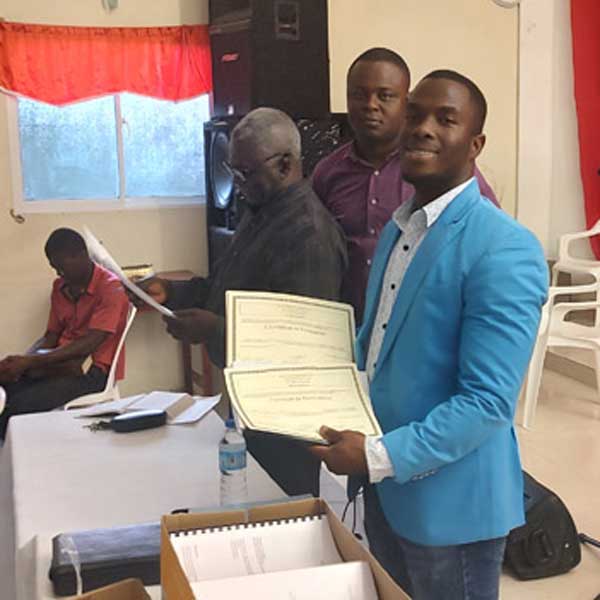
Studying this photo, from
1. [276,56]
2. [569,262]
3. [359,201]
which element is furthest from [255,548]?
[569,262]

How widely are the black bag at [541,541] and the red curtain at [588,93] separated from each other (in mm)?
3283

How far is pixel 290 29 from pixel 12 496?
123 inches

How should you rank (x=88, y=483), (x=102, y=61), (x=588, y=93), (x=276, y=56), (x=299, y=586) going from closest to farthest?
1. (x=299, y=586)
2. (x=88, y=483)
3. (x=276, y=56)
4. (x=102, y=61)
5. (x=588, y=93)

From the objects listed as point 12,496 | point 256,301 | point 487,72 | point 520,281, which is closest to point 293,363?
point 256,301

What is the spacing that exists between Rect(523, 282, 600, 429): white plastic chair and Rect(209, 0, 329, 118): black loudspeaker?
159 centimetres

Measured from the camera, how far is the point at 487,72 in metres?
5.29

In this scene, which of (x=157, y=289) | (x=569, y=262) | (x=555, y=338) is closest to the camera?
(x=157, y=289)

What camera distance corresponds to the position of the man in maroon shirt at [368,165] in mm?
2256

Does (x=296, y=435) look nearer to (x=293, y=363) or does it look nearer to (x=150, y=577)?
(x=293, y=363)

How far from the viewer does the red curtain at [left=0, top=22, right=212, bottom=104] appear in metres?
4.44

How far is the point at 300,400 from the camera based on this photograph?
1.27 m

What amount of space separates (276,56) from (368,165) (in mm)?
2138

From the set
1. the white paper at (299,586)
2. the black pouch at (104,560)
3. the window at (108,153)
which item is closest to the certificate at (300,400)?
the white paper at (299,586)

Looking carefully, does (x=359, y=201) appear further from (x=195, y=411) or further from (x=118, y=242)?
(x=118, y=242)
